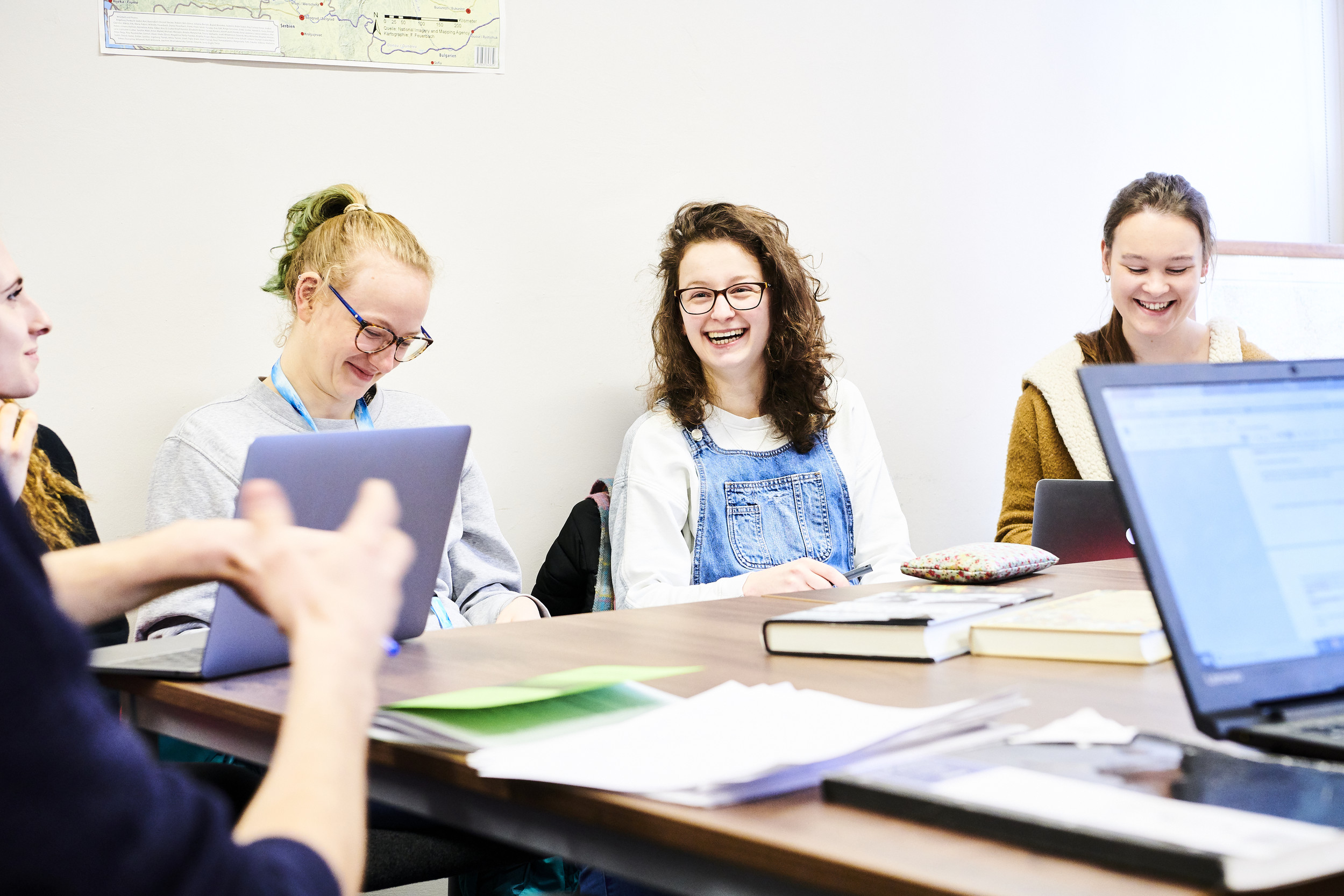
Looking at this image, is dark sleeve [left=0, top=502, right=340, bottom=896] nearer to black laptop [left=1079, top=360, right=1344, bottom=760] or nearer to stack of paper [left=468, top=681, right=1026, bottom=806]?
stack of paper [left=468, top=681, right=1026, bottom=806]

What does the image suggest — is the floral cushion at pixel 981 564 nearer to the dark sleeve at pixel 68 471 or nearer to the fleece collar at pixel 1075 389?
the fleece collar at pixel 1075 389

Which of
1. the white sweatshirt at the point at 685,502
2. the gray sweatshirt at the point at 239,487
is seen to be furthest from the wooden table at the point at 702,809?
the white sweatshirt at the point at 685,502

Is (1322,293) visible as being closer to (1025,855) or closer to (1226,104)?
(1226,104)

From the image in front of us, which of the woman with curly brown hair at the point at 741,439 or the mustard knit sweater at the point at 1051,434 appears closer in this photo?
the woman with curly brown hair at the point at 741,439

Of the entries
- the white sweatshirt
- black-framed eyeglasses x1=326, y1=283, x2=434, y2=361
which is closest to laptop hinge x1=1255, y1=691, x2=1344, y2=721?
the white sweatshirt

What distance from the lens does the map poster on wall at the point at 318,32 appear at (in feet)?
6.57

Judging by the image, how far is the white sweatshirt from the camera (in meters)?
1.94

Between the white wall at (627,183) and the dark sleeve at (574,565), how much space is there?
0.17 metres

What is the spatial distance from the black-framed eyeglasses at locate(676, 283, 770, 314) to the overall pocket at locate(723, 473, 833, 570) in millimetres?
340

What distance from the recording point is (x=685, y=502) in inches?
80.3

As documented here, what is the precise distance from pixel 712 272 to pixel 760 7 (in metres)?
0.80

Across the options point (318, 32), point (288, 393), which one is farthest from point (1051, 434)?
point (318, 32)

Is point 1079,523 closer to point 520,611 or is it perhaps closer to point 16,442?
point 520,611

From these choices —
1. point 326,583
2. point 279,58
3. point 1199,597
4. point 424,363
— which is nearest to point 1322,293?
point 424,363
